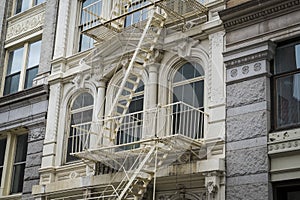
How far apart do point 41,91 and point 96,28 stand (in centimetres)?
376

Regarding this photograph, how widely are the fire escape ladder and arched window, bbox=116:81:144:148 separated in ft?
0.82

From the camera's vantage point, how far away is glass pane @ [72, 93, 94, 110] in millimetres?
18609

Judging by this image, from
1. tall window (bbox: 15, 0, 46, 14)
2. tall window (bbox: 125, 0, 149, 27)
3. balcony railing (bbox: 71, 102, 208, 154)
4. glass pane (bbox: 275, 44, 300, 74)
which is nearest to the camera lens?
glass pane (bbox: 275, 44, 300, 74)

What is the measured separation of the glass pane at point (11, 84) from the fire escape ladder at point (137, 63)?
260 inches

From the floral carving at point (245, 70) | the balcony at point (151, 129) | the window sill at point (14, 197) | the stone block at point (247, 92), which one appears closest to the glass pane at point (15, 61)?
the window sill at point (14, 197)

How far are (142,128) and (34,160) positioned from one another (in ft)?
17.1

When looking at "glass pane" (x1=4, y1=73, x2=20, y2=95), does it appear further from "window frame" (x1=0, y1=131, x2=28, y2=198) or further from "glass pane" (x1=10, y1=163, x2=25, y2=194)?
"glass pane" (x1=10, y1=163, x2=25, y2=194)

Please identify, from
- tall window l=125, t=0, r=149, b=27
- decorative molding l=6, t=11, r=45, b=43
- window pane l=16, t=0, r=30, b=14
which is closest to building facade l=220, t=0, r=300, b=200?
tall window l=125, t=0, r=149, b=27

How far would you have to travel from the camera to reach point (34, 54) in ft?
71.9

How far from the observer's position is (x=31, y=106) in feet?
66.8

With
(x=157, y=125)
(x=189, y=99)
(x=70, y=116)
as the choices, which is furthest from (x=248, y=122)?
(x=70, y=116)

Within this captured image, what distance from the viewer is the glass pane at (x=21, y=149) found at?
20.3 metres

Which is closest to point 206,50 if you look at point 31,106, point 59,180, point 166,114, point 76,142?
point 166,114

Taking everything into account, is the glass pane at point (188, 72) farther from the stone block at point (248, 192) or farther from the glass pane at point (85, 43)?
the glass pane at point (85, 43)
